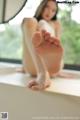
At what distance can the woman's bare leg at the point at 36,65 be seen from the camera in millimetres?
967

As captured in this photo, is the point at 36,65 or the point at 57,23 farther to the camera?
the point at 57,23

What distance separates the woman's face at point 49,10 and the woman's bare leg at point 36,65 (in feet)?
0.31

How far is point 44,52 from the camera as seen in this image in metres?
1.07

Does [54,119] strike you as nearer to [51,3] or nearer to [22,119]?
[22,119]

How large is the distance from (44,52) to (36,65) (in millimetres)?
69

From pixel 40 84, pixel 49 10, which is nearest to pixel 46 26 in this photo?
pixel 49 10

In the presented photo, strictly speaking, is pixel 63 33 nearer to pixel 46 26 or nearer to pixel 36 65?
pixel 46 26

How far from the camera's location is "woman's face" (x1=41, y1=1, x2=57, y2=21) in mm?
1170

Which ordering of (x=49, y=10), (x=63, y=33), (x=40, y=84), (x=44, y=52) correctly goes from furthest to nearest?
(x=63, y=33)
(x=49, y=10)
(x=44, y=52)
(x=40, y=84)

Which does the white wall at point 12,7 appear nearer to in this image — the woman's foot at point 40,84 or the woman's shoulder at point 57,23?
the woman's shoulder at point 57,23

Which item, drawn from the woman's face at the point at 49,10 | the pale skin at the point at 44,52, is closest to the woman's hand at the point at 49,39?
the pale skin at the point at 44,52

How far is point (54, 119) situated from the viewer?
938 millimetres

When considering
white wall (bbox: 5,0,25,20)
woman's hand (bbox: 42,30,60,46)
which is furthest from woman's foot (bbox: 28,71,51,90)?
white wall (bbox: 5,0,25,20)

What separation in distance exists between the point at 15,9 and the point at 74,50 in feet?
1.46
